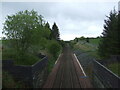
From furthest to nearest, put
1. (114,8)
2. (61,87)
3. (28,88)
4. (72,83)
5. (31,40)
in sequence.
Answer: (114,8) → (31,40) → (72,83) → (61,87) → (28,88)

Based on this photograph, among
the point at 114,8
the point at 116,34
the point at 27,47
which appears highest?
the point at 114,8

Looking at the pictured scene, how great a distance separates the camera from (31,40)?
28.9 metres

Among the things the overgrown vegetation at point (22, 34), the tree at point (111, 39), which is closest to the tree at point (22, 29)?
the overgrown vegetation at point (22, 34)

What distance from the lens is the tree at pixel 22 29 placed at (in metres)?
27.9

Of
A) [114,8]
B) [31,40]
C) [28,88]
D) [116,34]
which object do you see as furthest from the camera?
[114,8]

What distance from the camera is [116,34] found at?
3131 centimetres

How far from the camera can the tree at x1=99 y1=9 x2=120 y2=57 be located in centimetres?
3133

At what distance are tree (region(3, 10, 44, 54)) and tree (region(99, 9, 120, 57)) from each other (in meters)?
12.2

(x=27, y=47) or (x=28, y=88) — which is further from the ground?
(x=27, y=47)

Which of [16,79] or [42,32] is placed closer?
[16,79]

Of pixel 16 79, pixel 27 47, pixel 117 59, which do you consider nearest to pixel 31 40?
pixel 27 47

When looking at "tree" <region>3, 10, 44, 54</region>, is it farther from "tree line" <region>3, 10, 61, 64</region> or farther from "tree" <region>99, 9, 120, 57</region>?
"tree" <region>99, 9, 120, 57</region>

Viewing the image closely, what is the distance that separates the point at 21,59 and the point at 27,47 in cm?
354

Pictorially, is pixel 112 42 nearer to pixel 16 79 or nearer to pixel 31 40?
pixel 31 40
